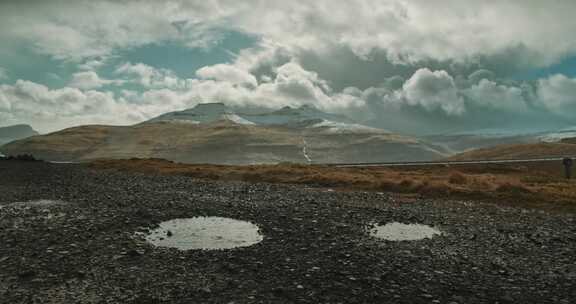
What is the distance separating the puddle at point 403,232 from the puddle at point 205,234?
648cm

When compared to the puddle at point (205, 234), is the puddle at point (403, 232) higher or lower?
lower

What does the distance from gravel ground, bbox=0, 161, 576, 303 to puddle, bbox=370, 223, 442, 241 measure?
817mm

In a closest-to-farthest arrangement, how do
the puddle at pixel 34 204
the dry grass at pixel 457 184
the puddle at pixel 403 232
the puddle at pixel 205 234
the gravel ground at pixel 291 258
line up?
the gravel ground at pixel 291 258
the puddle at pixel 205 234
the puddle at pixel 403 232
the puddle at pixel 34 204
the dry grass at pixel 457 184

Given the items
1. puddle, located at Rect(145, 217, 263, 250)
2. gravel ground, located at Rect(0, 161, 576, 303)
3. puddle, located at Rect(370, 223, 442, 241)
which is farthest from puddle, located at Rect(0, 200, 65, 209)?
puddle, located at Rect(370, 223, 442, 241)

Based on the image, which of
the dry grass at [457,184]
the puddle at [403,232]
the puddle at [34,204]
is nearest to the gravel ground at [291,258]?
the puddle at [34,204]

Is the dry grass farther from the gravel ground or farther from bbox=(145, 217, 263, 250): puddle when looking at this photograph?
bbox=(145, 217, 263, 250): puddle

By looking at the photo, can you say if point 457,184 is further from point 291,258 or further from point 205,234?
point 291,258

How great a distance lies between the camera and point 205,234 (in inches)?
975

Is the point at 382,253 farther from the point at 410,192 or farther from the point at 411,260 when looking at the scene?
the point at 410,192

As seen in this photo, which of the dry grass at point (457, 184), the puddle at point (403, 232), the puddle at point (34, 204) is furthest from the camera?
the dry grass at point (457, 184)

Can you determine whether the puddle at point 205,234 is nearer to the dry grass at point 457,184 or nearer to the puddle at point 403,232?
the puddle at point 403,232

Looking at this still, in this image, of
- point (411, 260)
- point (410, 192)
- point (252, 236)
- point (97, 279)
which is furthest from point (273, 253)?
point (410, 192)

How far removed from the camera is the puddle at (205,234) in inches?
879

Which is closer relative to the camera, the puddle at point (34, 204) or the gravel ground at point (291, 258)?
the gravel ground at point (291, 258)
